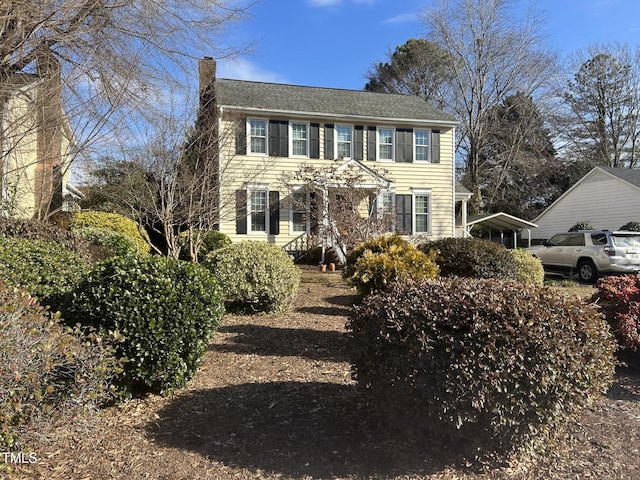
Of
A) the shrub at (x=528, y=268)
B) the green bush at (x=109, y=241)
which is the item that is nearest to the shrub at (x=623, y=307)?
the shrub at (x=528, y=268)

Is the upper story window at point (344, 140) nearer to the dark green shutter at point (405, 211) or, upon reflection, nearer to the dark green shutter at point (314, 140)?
the dark green shutter at point (314, 140)

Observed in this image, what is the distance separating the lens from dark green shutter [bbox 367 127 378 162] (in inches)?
720

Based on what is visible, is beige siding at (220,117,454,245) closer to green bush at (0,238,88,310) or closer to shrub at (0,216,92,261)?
shrub at (0,216,92,261)

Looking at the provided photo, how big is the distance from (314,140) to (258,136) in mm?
2257

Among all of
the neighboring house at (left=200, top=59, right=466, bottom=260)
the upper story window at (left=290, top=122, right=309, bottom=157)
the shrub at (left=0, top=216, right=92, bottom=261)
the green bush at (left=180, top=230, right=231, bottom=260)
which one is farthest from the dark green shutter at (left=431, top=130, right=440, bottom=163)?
the shrub at (left=0, top=216, right=92, bottom=261)

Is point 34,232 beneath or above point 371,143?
beneath

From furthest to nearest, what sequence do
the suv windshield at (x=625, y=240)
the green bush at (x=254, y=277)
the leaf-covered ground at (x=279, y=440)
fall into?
the suv windshield at (x=625, y=240) < the green bush at (x=254, y=277) < the leaf-covered ground at (x=279, y=440)

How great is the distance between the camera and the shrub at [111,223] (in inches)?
464

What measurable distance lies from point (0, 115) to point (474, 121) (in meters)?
27.0

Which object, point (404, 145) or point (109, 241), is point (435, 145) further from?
point (109, 241)

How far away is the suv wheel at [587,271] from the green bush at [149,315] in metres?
13.1

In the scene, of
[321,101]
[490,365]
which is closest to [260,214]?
[321,101]

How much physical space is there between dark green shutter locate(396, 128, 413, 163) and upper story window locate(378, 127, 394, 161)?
0.29m

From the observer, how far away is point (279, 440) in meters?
3.28
